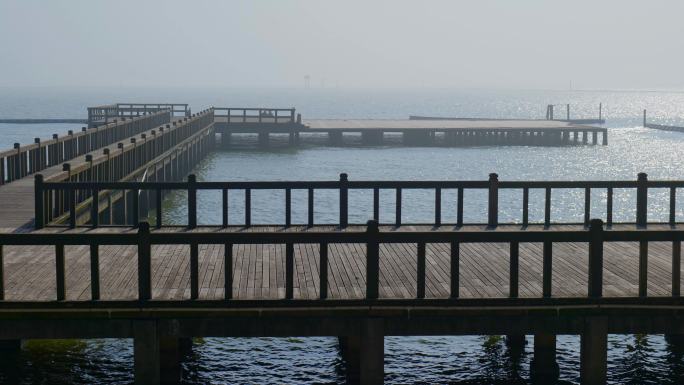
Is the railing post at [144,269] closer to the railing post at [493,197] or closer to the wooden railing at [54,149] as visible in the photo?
the railing post at [493,197]

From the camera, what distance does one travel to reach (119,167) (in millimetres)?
32500

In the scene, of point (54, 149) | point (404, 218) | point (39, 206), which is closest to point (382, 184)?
point (39, 206)

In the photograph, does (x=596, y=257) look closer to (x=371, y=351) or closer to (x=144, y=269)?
(x=371, y=351)

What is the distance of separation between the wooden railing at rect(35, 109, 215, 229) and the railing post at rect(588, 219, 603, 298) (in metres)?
9.65

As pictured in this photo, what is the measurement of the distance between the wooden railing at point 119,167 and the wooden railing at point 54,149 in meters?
2.54

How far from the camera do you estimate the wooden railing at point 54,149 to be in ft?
104

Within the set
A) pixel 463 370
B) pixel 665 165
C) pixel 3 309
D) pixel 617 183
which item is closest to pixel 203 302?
pixel 3 309

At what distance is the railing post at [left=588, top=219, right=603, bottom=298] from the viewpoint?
46.8 ft

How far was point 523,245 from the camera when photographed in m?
18.4

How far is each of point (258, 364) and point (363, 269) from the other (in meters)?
A: 3.35

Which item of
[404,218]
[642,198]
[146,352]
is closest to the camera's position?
[146,352]

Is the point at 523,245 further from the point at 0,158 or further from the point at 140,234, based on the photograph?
the point at 0,158

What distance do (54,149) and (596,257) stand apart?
1035 inches

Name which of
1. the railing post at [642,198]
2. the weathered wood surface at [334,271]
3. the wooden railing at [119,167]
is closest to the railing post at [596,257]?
the weathered wood surface at [334,271]
